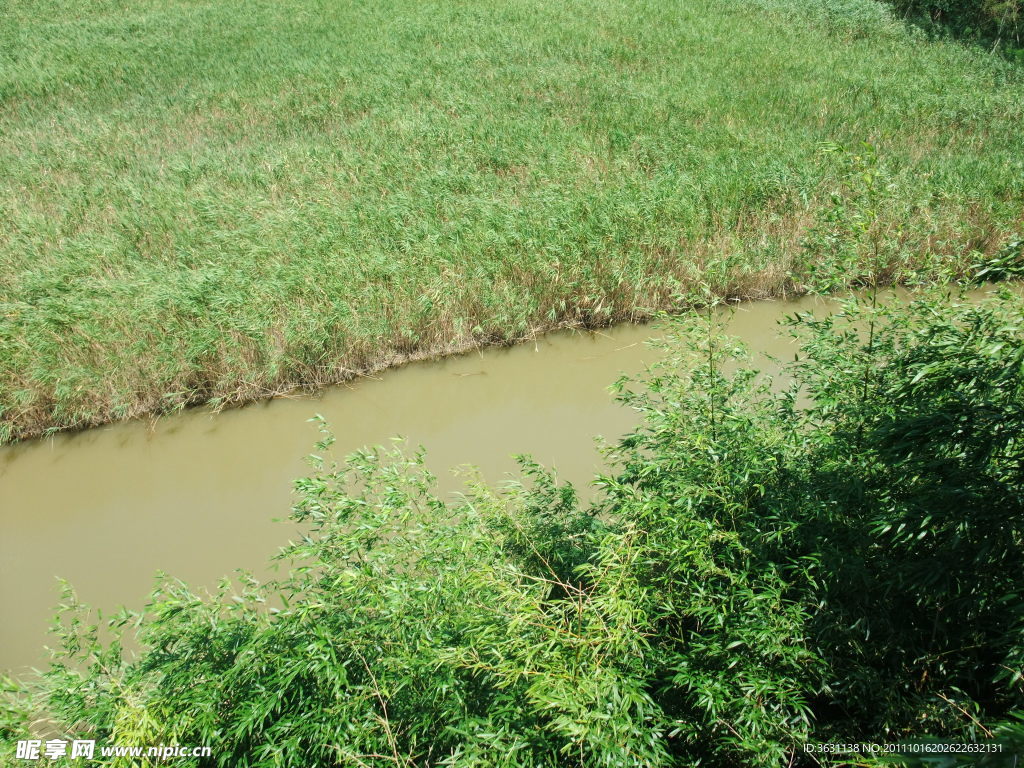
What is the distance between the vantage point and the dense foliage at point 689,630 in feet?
7.59

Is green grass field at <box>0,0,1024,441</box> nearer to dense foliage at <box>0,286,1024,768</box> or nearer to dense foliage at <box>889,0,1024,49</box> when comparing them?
dense foliage at <box>0,286,1024,768</box>

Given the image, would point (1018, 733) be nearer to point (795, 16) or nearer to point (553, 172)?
point (553, 172)

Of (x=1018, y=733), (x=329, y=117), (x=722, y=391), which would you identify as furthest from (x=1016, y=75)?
(x=1018, y=733)

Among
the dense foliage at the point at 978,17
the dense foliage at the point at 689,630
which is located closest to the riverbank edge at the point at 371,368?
the dense foliage at the point at 689,630

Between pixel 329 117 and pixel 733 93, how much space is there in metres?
6.75

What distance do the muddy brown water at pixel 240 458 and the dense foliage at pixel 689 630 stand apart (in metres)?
2.15

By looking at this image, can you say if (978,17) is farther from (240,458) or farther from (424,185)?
(240,458)

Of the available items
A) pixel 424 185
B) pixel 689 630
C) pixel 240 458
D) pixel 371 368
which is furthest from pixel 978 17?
pixel 689 630

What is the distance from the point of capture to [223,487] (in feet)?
20.0

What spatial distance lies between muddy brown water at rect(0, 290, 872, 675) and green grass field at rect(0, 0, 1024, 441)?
12.0 inches

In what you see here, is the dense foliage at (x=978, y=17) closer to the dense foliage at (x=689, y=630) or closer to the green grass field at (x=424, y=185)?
Result: the green grass field at (x=424, y=185)

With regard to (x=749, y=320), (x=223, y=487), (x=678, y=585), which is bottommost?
(x=223, y=487)

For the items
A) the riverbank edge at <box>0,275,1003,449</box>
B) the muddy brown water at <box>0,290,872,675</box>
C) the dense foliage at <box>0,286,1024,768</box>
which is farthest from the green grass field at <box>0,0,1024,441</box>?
the dense foliage at <box>0,286,1024,768</box>

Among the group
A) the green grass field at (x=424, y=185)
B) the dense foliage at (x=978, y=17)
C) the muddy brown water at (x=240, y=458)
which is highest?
the dense foliage at (x=978, y=17)
